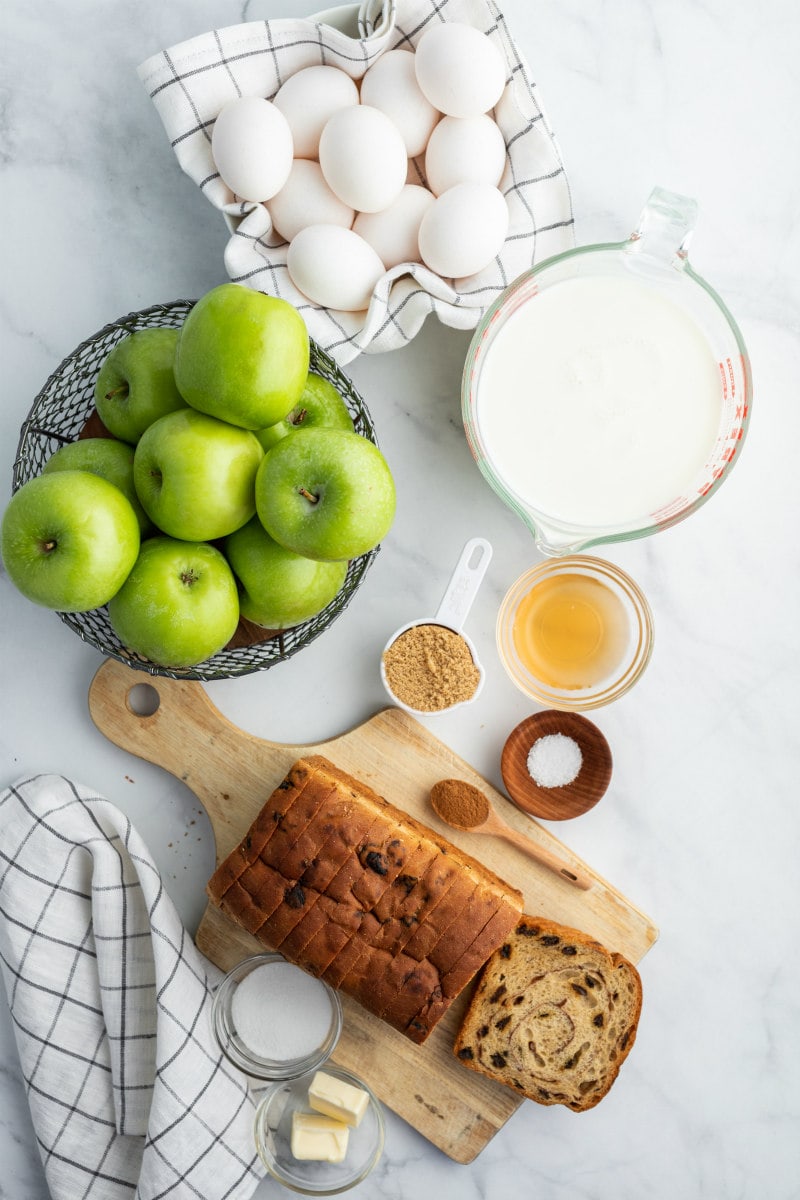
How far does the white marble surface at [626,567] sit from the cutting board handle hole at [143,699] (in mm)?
79

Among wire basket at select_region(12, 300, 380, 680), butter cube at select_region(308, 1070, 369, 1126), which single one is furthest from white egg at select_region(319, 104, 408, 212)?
butter cube at select_region(308, 1070, 369, 1126)

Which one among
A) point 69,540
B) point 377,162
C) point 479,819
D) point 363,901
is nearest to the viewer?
point 69,540

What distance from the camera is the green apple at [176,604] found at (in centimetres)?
115

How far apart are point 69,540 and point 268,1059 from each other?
922 mm

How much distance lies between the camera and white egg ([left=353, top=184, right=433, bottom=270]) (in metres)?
1.39

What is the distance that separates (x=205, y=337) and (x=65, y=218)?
0.62 metres

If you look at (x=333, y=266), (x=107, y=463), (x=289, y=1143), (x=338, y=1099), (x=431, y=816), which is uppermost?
(x=333, y=266)

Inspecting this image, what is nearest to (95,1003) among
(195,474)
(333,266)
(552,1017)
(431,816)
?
(431,816)

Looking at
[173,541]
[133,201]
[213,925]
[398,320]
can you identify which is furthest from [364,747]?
[133,201]

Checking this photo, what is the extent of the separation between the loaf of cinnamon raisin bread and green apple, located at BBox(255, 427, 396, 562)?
1.52 feet

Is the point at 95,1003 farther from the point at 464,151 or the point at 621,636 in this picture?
the point at 464,151

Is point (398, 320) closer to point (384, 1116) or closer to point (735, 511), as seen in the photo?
point (735, 511)

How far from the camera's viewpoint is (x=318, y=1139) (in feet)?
4.92

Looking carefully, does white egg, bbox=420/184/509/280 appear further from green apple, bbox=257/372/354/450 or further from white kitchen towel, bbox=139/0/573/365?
green apple, bbox=257/372/354/450
